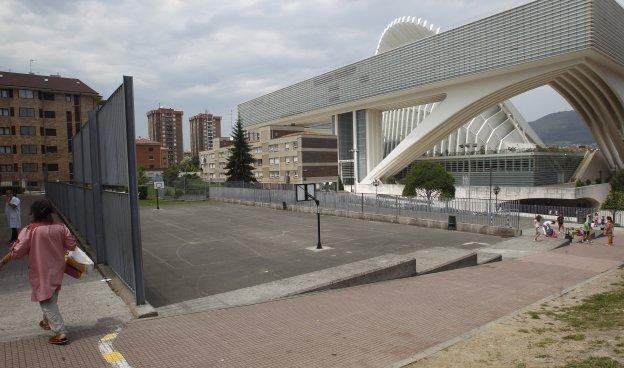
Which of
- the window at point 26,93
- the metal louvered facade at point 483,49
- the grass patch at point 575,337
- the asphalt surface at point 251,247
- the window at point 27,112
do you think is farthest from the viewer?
the window at point 26,93

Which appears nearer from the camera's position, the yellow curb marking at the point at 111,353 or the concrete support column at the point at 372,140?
the yellow curb marking at the point at 111,353

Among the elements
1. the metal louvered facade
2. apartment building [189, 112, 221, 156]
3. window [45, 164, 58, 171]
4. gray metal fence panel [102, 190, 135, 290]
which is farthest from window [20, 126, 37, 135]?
apartment building [189, 112, 221, 156]

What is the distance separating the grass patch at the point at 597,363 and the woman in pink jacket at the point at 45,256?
6.19 metres

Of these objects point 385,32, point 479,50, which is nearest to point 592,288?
point 479,50

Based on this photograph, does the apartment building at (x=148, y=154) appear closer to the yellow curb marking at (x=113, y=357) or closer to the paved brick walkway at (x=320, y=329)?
the paved brick walkway at (x=320, y=329)

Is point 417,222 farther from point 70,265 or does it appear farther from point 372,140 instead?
point 372,140

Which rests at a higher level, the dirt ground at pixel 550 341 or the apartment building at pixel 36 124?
the apartment building at pixel 36 124

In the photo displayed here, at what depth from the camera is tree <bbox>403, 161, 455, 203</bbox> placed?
3959 centimetres

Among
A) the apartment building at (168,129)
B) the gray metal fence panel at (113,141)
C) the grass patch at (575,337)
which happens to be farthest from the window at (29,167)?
the apartment building at (168,129)

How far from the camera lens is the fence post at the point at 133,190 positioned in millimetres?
6832

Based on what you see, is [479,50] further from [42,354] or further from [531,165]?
[42,354]

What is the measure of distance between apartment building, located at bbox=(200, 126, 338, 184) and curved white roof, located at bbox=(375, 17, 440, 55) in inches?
846

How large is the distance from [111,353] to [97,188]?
18.5ft

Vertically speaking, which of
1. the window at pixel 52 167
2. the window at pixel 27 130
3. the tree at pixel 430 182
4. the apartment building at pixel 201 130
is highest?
the apartment building at pixel 201 130
